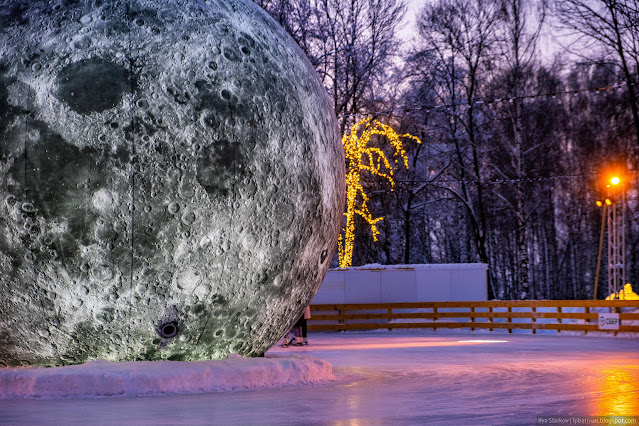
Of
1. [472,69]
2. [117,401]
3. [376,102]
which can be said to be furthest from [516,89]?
[117,401]

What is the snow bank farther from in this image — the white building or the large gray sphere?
the white building

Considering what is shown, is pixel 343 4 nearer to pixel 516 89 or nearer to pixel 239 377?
pixel 516 89

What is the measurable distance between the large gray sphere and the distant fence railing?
15.7 m

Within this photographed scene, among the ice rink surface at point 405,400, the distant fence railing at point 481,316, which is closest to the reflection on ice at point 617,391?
the ice rink surface at point 405,400

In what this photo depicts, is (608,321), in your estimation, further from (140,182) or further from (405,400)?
(140,182)

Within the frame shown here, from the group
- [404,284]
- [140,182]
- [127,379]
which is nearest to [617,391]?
[127,379]

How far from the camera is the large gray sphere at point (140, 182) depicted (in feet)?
29.3

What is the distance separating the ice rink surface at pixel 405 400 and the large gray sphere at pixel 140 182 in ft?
2.56

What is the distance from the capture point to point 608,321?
2344 cm

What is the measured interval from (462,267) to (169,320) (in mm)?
22355

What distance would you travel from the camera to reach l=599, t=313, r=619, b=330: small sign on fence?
2325 cm

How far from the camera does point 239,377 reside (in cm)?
952

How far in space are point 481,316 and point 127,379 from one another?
62.1 feet

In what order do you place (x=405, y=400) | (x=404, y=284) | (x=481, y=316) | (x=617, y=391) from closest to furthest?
(x=405, y=400), (x=617, y=391), (x=481, y=316), (x=404, y=284)
